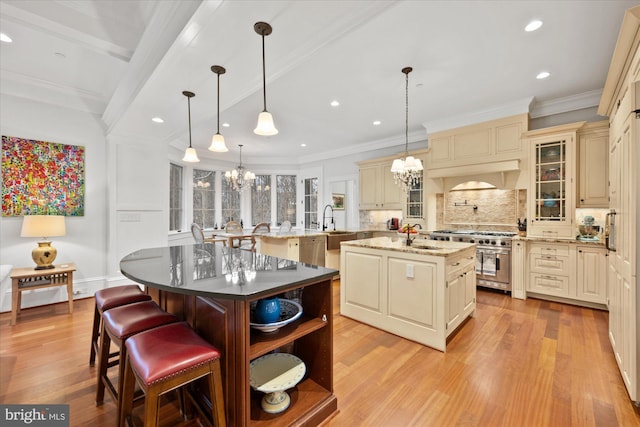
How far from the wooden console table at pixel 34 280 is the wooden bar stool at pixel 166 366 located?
280 cm

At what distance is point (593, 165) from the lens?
3.48m

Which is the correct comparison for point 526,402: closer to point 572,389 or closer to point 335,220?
point 572,389

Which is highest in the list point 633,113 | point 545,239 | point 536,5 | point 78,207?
point 536,5

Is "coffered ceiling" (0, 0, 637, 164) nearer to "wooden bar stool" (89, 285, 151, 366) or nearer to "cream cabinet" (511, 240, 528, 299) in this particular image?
"wooden bar stool" (89, 285, 151, 366)

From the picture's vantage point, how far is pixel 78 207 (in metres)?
3.72

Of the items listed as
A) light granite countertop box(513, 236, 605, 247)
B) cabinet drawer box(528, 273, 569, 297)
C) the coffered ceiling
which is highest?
the coffered ceiling

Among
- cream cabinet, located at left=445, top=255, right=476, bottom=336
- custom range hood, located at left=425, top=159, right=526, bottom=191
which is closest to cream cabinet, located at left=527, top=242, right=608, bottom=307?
custom range hood, located at left=425, top=159, right=526, bottom=191

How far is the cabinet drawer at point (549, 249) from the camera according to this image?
350 cm

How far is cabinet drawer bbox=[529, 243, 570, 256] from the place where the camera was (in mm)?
3497

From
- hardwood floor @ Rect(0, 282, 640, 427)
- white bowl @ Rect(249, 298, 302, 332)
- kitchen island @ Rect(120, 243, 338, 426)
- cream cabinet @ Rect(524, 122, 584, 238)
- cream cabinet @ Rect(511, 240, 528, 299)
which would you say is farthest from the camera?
cream cabinet @ Rect(511, 240, 528, 299)

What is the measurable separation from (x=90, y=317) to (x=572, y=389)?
4.65 metres

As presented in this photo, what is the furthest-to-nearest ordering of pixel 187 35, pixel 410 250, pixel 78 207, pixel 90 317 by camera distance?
pixel 78 207, pixel 90 317, pixel 410 250, pixel 187 35

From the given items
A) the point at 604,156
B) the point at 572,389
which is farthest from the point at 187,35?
the point at 604,156

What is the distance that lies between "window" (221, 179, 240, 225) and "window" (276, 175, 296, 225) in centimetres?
117
